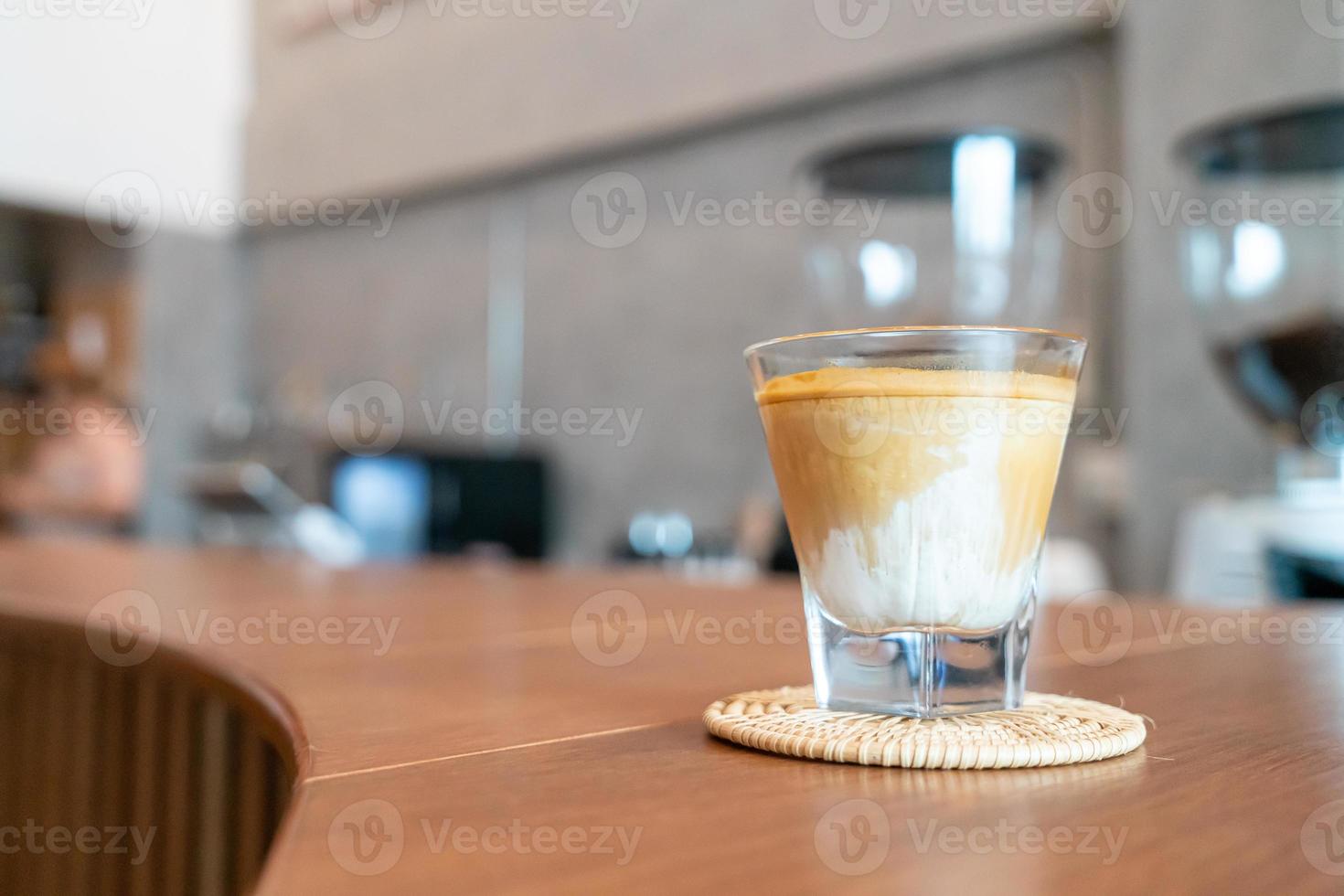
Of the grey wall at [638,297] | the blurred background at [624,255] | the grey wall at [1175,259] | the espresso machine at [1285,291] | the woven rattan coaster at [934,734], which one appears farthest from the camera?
the grey wall at [638,297]

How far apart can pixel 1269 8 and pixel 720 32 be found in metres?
1.64

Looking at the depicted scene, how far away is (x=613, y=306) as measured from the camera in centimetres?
391

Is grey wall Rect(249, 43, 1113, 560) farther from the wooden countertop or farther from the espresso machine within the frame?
the wooden countertop

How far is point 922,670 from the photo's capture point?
38 centimetres

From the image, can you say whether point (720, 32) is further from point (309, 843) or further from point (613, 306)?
point (309, 843)

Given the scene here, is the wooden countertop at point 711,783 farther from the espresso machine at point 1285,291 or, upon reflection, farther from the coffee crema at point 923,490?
the espresso machine at point 1285,291

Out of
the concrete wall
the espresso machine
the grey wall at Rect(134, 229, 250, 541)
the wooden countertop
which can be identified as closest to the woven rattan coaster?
the wooden countertop

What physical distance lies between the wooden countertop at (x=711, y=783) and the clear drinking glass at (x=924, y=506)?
56mm

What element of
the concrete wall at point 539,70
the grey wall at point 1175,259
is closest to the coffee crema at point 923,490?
the grey wall at point 1175,259

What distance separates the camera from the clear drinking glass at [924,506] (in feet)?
1.26

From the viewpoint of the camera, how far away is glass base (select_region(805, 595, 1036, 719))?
1.25 ft

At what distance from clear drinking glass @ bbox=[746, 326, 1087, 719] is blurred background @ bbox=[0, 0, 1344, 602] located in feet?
3.57

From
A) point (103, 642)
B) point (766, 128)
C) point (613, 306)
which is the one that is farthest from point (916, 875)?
point (613, 306)

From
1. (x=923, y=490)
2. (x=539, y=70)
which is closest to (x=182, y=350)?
(x=539, y=70)
